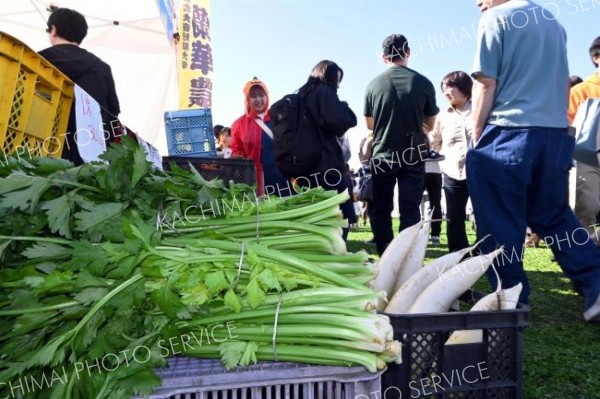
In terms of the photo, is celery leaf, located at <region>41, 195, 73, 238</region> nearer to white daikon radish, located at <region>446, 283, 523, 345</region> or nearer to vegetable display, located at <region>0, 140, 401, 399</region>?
vegetable display, located at <region>0, 140, 401, 399</region>

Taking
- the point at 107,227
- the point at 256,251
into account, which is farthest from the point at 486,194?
the point at 107,227

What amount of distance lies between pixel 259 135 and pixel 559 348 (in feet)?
10.9

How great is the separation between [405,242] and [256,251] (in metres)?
0.93

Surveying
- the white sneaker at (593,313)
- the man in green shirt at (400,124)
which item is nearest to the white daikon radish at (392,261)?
the white sneaker at (593,313)

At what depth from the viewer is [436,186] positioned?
271 inches

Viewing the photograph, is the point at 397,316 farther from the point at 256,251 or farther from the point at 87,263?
the point at 87,263

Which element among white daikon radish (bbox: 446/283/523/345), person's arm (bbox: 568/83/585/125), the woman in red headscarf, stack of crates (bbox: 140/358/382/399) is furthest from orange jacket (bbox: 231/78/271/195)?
stack of crates (bbox: 140/358/382/399)

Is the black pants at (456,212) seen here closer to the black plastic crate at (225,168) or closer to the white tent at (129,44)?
the black plastic crate at (225,168)

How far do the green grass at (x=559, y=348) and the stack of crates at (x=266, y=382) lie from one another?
1235 mm

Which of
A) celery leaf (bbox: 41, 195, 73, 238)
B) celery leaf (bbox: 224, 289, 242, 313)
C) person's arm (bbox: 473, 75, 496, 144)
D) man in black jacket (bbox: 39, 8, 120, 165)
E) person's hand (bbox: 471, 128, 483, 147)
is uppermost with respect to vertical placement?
man in black jacket (bbox: 39, 8, 120, 165)

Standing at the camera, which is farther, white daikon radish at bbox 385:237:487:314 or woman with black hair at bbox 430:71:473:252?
woman with black hair at bbox 430:71:473:252

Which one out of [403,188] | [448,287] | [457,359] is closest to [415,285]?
[448,287]

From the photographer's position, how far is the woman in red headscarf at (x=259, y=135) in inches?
191

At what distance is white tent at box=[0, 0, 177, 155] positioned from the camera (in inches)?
254
